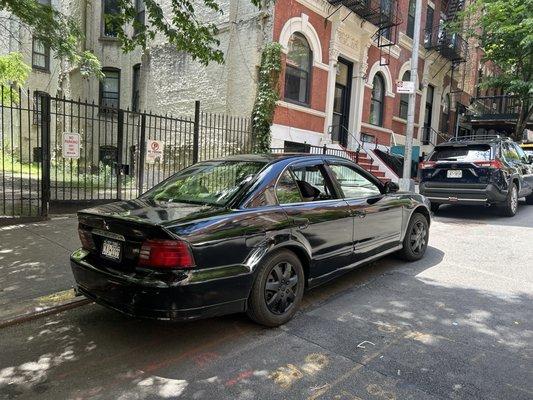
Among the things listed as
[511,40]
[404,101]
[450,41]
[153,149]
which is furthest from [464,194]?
[450,41]

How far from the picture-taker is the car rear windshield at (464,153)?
9.30m

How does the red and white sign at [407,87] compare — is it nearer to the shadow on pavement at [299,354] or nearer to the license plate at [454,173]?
the license plate at [454,173]

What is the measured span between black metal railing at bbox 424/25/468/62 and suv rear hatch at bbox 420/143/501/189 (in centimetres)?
1176

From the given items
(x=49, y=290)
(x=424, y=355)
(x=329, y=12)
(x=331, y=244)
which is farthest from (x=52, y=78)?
(x=424, y=355)

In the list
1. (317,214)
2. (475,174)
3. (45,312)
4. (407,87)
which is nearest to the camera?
(45,312)

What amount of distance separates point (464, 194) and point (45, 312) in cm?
836

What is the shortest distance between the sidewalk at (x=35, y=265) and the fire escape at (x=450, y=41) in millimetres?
18208

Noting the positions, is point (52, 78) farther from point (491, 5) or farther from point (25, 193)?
point (491, 5)

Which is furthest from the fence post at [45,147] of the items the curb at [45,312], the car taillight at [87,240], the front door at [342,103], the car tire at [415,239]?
the front door at [342,103]

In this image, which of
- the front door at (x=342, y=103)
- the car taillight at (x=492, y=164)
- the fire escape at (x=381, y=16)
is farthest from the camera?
the front door at (x=342, y=103)

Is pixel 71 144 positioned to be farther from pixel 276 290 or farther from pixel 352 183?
pixel 276 290

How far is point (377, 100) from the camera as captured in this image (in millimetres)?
17641

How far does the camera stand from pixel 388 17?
597 inches

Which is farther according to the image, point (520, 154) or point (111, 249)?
point (520, 154)
